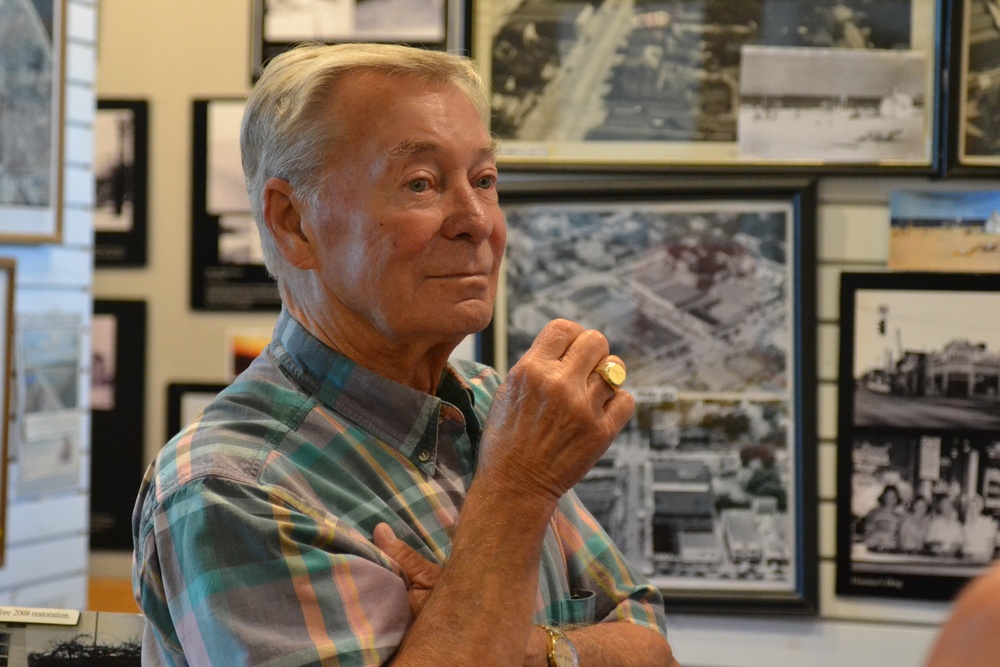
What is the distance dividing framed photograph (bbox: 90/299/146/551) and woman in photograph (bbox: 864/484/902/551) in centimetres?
235

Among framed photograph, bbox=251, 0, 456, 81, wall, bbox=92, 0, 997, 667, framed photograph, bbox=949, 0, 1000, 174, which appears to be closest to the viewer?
framed photograph, bbox=949, 0, 1000, 174

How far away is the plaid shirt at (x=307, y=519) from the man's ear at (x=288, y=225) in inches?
3.4

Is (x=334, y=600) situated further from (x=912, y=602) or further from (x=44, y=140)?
(x=44, y=140)

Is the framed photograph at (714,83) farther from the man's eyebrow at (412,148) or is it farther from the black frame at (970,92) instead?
the man's eyebrow at (412,148)

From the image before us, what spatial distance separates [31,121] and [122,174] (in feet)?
3.48

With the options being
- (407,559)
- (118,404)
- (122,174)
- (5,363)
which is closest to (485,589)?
(407,559)

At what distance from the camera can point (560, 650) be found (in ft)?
3.96

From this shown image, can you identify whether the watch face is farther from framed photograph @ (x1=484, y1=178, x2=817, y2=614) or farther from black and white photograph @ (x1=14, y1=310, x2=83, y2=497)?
black and white photograph @ (x1=14, y1=310, x2=83, y2=497)

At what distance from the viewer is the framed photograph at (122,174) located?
352 cm

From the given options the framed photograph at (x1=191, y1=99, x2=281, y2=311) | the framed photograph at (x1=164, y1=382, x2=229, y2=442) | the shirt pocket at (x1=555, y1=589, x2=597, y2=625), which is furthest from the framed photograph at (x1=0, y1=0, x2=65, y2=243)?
the shirt pocket at (x1=555, y1=589, x2=597, y2=625)

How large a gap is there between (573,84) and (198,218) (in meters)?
1.73

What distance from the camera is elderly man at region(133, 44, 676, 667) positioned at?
41.6 inches

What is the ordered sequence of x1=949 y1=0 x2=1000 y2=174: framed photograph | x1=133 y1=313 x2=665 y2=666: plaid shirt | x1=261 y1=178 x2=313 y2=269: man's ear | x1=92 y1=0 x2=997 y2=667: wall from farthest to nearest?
x1=92 y1=0 x2=997 y2=667: wall < x1=949 y1=0 x2=1000 y2=174: framed photograph < x1=261 y1=178 x2=313 y2=269: man's ear < x1=133 y1=313 x2=665 y2=666: plaid shirt

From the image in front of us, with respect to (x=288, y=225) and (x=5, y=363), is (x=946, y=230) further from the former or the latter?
(x=5, y=363)
